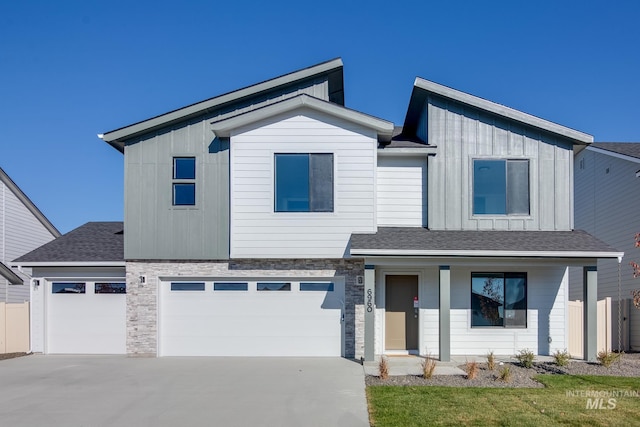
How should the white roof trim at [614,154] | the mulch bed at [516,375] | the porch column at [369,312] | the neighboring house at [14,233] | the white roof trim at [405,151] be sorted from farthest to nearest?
the neighboring house at [14,233]
the white roof trim at [614,154]
the white roof trim at [405,151]
the porch column at [369,312]
the mulch bed at [516,375]

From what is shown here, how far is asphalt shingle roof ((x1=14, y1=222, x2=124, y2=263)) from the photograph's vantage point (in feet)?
48.3

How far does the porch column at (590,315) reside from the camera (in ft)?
41.8

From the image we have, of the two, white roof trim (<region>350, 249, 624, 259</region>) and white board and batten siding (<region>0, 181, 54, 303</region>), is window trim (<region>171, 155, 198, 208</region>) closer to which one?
white roof trim (<region>350, 249, 624, 259</region>)

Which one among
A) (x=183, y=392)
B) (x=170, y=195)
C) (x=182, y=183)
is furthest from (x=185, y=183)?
(x=183, y=392)

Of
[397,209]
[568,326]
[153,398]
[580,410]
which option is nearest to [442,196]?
[397,209]

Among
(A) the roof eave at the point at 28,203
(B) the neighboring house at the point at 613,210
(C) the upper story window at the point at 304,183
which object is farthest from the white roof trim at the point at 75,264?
(B) the neighboring house at the point at 613,210

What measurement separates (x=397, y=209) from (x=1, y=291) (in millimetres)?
14969

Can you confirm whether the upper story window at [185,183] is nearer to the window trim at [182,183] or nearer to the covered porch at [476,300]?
the window trim at [182,183]

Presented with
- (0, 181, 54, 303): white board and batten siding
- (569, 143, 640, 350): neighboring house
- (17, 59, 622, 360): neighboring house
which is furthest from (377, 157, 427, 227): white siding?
(0, 181, 54, 303): white board and batten siding

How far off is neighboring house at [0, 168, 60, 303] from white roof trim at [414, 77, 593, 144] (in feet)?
51.9

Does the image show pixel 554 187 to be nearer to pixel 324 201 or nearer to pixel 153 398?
pixel 324 201

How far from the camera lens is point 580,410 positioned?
A: 27.6 ft

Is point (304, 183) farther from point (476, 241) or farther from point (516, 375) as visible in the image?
point (516, 375)

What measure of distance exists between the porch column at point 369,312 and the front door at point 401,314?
1.43m
